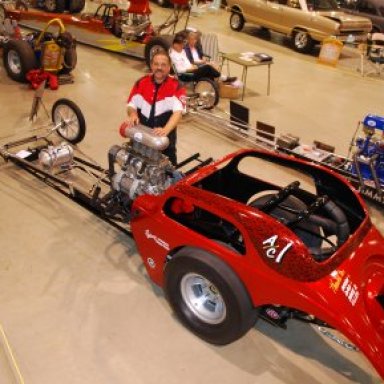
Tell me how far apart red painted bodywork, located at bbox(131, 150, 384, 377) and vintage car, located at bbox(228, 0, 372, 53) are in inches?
363

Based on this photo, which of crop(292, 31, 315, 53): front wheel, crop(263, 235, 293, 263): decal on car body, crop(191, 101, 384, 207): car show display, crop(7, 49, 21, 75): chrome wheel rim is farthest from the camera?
crop(292, 31, 315, 53): front wheel

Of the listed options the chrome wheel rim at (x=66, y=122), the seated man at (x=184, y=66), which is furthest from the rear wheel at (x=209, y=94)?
the chrome wheel rim at (x=66, y=122)

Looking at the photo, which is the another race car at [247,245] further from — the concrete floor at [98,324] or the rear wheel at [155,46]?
the rear wheel at [155,46]

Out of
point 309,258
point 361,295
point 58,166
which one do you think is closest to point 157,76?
point 58,166

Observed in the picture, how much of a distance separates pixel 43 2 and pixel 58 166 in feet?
32.9

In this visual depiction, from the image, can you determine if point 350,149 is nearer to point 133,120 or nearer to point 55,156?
point 133,120

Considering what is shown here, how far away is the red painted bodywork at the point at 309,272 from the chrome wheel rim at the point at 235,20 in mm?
11015

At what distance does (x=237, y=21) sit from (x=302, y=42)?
240 centimetres

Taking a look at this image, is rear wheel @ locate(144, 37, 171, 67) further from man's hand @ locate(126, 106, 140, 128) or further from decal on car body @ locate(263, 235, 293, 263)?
decal on car body @ locate(263, 235, 293, 263)

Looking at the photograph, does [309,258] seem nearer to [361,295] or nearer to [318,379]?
[361,295]

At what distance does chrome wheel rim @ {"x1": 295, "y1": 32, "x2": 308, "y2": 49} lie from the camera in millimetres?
11398

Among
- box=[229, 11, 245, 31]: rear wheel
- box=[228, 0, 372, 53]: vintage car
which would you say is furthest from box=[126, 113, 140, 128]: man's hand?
box=[229, 11, 245, 31]: rear wheel

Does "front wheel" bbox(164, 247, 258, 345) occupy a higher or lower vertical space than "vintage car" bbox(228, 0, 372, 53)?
lower

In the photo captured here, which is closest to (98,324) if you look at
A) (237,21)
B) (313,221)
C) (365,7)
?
(313,221)
